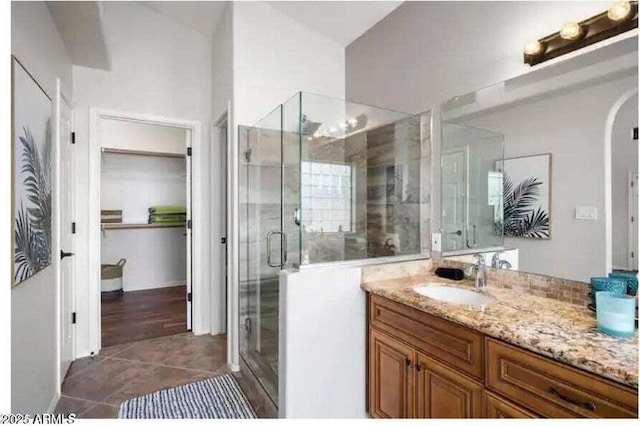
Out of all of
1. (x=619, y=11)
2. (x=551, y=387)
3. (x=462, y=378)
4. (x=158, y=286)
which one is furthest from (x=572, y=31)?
(x=158, y=286)

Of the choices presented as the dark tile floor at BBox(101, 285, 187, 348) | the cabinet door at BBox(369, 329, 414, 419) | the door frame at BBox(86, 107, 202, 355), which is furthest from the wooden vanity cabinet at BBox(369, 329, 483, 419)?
the dark tile floor at BBox(101, 285, 187, 348)

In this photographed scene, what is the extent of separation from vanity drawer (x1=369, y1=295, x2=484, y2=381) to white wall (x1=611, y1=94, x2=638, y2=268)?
0.75m

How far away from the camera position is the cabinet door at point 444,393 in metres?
1.28

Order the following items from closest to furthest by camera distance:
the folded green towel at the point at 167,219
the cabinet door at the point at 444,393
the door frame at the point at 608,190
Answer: the cabinet door at the point at 444,393
the door frame at the point at 608,190
the folded green towel at the point at 167,219

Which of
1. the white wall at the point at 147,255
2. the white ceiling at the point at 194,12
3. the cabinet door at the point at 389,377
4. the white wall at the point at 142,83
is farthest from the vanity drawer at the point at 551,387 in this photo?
the white wall at the point at 147,255

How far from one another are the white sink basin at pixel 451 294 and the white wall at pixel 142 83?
2260 millimetres

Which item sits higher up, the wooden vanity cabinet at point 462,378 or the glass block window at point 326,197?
the glass block window at point 326,197

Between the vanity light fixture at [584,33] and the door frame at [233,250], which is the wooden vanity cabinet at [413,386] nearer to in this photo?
the door frame at [233,250]

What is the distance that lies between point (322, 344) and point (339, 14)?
259 centimetres

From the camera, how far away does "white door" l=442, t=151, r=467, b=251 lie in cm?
213

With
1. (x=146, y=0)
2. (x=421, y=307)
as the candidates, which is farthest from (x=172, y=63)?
(x=421, y=307)

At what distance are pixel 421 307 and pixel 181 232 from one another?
4.44 m

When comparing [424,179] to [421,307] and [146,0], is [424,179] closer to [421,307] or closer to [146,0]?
[421,307]

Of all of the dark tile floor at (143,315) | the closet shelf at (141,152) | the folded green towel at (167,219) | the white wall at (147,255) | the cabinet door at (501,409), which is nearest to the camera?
the cabinet door at (501,409)
